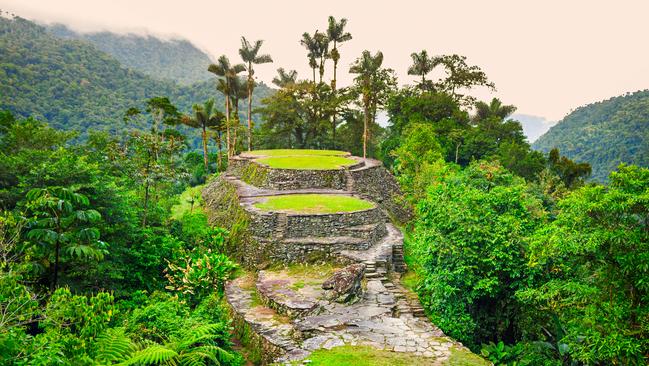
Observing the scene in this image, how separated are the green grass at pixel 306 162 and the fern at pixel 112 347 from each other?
47.6ft

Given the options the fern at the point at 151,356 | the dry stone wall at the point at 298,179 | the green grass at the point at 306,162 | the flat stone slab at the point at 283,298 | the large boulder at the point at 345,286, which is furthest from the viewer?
the green grass at the point at 306,162

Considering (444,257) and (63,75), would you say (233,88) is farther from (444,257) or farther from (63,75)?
(63,75)

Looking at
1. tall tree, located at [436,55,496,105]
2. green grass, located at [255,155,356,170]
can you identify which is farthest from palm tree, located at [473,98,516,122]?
green grass, located at [255,155,356,170]

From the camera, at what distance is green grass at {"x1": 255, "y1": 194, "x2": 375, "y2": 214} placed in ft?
50.4

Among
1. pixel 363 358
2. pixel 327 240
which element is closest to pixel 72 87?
pixel 327 240

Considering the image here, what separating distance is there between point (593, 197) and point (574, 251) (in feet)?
3.58

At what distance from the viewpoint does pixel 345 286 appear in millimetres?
10570

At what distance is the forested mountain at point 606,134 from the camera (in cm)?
4944

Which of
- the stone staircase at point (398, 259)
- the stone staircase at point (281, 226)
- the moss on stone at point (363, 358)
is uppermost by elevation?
the stone staircase at point (281, 226)

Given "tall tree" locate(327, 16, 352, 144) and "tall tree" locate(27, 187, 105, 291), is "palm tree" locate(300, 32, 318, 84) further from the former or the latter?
"tall tree" locate(27, 187, 105, 291)

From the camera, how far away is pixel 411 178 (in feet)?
82.1

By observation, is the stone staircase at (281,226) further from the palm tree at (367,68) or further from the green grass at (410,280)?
the palm tree at (367,68)

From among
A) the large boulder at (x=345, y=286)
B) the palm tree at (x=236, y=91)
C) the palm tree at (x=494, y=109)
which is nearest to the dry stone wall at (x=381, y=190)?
the large boulder at (x=345, y=286)

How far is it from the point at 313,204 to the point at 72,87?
4752cm
